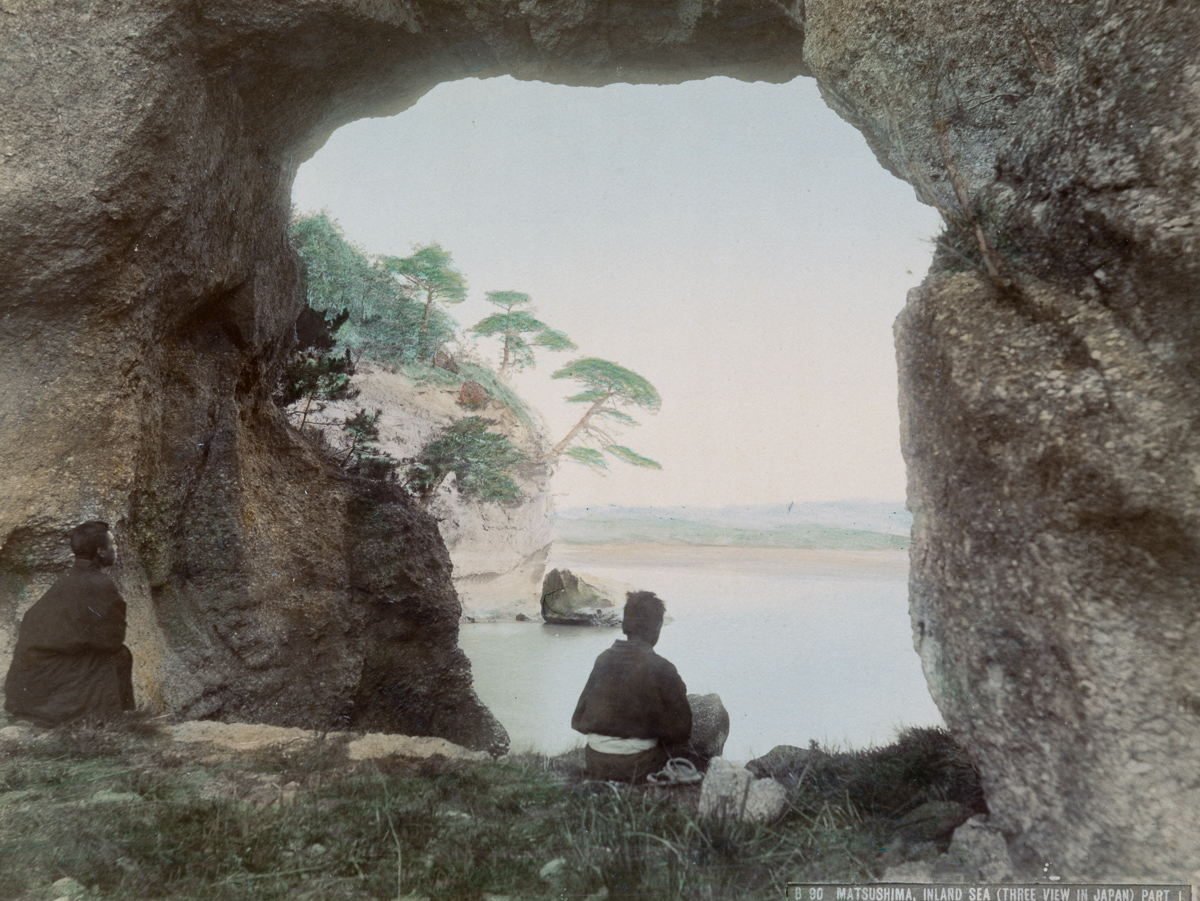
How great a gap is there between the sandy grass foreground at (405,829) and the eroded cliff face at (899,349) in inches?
31.2

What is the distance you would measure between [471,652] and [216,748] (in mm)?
9976

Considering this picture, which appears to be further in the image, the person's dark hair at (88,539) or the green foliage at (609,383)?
the green foliage at (609,383)

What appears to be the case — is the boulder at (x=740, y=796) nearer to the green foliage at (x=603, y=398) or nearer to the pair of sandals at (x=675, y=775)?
the pair of sandals at (x=675, y=775)

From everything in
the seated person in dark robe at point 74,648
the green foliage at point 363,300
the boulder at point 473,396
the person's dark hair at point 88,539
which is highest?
the green foliage at point 363,300

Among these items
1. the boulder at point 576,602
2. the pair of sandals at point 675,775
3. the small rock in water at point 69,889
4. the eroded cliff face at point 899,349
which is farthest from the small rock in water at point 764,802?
the boulder at point 576,602

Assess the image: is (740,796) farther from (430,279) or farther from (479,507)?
(479,507)

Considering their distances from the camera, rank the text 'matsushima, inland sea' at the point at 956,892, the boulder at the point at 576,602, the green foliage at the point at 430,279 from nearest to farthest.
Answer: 1. the text 'matsushima, inland sea' at the point at 956,892
2. the green foliage at the point at 430,279
3. the boulder at the point at 576,602

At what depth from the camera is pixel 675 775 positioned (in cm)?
379

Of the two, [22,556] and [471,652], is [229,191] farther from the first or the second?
[471,652]

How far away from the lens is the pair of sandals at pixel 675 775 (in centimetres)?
379

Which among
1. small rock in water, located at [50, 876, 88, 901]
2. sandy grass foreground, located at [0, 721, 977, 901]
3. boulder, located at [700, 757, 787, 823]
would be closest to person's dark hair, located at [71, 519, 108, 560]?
sandy grass foreground, located at [0, 721, 977, 901]

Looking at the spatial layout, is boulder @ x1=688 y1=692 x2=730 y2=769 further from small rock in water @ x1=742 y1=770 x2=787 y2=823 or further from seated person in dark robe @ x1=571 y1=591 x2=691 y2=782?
small rock in water @ x1=742 y1=770 x2=787 y2=823

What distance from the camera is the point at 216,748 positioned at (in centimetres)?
412

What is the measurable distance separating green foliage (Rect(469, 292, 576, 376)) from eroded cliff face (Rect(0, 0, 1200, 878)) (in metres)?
7.07
